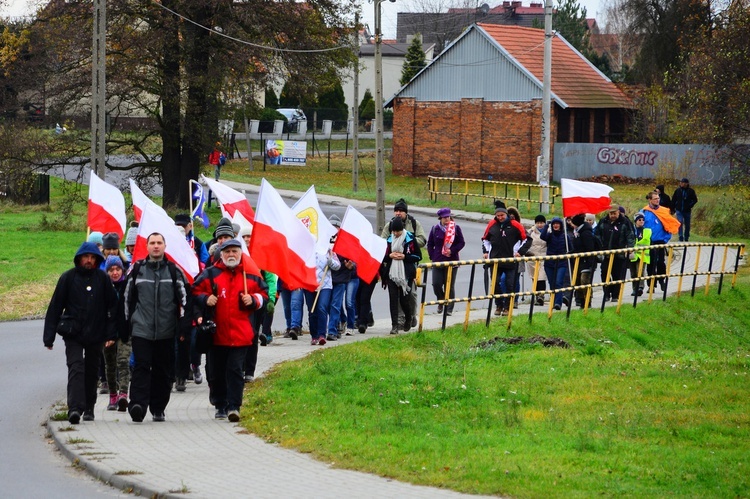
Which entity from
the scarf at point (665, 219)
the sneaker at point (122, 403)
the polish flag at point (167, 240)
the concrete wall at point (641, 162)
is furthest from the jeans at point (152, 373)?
the concrete wall at point (641, 162)

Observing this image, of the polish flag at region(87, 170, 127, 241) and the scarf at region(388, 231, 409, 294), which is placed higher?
the polish flag at region(87, 170, 127, 241)

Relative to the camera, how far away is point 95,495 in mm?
8500

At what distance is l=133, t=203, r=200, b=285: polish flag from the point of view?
1150 cm

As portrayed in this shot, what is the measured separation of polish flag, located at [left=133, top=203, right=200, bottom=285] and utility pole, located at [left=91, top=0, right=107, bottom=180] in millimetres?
12502

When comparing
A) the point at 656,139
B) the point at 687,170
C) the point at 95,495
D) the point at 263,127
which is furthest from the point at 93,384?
the point at 263,127

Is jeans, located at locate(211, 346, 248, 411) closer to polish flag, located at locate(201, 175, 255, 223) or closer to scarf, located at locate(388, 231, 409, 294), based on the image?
polish flag, located at locate(201, 175, 255, 223)

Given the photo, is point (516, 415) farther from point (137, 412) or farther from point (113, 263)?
point (113, 263)

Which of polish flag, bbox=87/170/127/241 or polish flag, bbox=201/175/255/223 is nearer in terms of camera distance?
polish flag, bbox=87/170/127/241

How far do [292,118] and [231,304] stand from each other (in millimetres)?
66011

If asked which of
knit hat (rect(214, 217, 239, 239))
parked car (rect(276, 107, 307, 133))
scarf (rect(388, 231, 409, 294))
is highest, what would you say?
parked car (rect(276, 107, 307, 133))

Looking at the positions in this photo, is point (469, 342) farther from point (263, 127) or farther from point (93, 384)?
point (263, 127)

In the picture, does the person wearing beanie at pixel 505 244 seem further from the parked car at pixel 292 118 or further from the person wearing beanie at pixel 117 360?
the parked car at pixel 292 118

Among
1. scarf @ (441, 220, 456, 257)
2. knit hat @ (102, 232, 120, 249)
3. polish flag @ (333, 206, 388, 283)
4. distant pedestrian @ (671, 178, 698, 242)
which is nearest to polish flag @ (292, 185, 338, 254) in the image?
polish flag @ (333, 206, 388, 283)

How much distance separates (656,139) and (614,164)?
3712 millimetres
